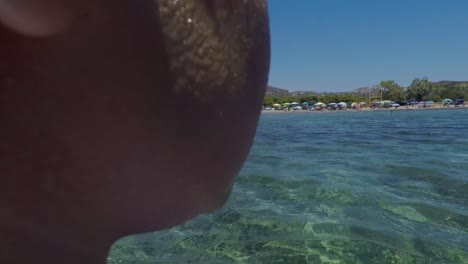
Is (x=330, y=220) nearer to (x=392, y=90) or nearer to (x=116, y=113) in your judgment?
(x=116, y=113)

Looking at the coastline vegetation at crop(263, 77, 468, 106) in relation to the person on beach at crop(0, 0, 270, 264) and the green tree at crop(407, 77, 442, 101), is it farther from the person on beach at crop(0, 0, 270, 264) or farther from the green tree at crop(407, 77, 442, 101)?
the person on beach at crop(0, 0, 270, 264)

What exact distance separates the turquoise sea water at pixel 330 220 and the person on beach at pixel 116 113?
3.42 m

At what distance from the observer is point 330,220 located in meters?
5.38

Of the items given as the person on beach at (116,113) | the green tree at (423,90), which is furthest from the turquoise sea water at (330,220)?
the green tree at (423,90)

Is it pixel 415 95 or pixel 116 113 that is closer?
pixel 116 113

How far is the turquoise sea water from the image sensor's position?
4301mm

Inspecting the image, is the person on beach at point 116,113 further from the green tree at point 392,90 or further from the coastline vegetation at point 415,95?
the green tree at point 392,90

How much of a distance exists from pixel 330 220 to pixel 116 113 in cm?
495

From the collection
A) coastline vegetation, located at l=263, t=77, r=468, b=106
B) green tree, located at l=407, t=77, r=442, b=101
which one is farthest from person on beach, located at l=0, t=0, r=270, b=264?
green tree, located at l=407, t=77, r=442, b=101

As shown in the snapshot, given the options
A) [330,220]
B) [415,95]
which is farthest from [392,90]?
[330,220]

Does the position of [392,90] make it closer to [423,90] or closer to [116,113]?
[423,90]

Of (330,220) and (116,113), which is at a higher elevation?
(116,113)

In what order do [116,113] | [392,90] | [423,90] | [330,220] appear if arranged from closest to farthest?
[116,113] < [330,220] < [423,90] < [392,90]

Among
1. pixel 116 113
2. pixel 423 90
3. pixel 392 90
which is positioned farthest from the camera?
pixel 392 90
